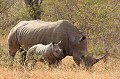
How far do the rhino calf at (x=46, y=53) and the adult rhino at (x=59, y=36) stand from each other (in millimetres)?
652

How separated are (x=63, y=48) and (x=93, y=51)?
2.06 m

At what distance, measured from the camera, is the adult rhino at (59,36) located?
10.2 m

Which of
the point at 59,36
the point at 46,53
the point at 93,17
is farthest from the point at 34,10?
the point at 46,53

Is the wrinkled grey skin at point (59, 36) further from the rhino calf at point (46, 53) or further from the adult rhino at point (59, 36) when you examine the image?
the rhino calf at point (46, 53)

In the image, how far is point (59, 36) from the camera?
34.2 feet

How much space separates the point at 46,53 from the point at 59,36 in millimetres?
890

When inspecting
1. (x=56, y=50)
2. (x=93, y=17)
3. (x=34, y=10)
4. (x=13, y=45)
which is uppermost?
(x=56, y=50)

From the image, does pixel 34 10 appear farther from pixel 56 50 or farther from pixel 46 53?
pixel 56 50

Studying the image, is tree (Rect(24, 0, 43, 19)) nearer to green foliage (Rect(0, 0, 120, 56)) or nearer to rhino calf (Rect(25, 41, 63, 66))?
green foliage (Rect(0, 0, 120, 56))

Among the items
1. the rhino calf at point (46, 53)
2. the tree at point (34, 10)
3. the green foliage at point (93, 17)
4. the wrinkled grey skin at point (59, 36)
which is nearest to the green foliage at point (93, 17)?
the green foliage at point (93, 17)

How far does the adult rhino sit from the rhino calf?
65cm

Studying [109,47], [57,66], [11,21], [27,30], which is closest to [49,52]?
[57,66]

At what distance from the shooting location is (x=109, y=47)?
13461mm

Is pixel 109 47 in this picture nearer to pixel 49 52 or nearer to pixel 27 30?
pixel 27 30
